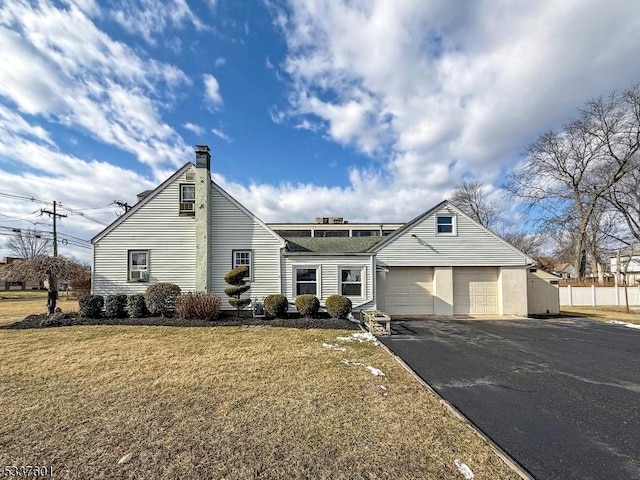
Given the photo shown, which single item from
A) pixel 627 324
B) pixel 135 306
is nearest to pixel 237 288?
pixel 135 306

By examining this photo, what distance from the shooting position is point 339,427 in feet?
13.1

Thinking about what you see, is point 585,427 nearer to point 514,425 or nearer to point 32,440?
point 514,425

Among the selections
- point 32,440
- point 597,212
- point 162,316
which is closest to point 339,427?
point 32,440

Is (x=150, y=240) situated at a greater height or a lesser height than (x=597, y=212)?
lesser

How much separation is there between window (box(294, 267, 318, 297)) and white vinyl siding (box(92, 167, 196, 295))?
472cm

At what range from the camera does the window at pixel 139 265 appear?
14664 mm

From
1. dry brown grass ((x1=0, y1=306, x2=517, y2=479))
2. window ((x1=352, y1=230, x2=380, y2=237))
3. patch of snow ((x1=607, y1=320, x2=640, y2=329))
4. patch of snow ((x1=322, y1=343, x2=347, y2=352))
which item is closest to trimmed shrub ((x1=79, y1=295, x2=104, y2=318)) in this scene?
dry brown grass ((x1=0, y1=306, x2=517, y2=479))

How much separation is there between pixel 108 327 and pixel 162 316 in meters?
1.95

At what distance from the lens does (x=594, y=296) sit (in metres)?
22.0

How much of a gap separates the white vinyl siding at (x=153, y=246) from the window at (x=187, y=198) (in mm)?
196

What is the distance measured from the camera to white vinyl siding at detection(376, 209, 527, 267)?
15680 mm

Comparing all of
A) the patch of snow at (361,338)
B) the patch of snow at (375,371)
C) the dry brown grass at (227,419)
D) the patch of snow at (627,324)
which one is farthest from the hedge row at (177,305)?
the patch of snow at (627,324)

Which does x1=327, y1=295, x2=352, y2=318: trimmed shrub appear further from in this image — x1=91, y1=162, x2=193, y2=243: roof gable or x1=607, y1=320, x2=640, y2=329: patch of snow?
x1=607, y1=320, x2=640, y2=329: patch of snow

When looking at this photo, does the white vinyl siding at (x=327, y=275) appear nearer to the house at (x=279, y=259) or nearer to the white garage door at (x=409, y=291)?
the house at (x=279, y=259)
